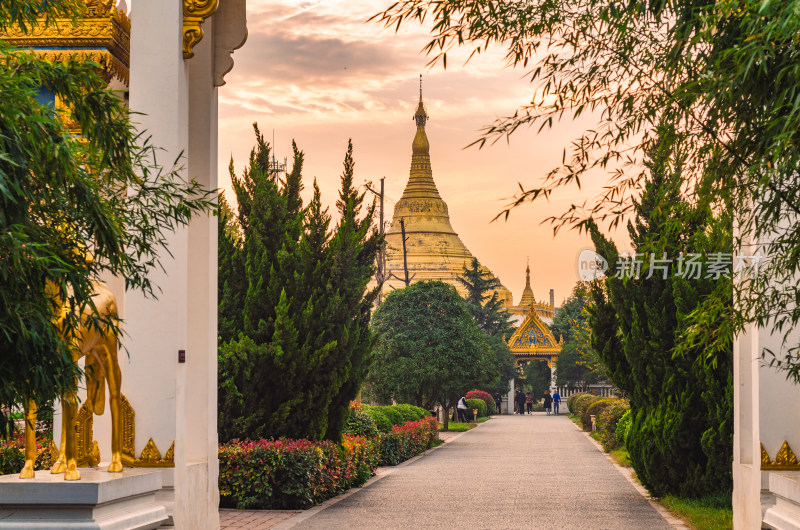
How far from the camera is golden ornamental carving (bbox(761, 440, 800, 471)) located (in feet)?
29.0

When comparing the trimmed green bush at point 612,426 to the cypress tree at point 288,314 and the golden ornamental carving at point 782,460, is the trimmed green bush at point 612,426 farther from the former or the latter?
the golden ornamental carving at point 782,460

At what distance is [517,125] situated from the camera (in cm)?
674

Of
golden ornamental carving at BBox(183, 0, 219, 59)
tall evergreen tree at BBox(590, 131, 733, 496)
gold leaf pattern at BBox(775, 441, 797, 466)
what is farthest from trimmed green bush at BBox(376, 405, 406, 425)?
golden ornamental carving at BBox(183, 0, 219, 59)

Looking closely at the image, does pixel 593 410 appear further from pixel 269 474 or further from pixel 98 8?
pixel 98 8

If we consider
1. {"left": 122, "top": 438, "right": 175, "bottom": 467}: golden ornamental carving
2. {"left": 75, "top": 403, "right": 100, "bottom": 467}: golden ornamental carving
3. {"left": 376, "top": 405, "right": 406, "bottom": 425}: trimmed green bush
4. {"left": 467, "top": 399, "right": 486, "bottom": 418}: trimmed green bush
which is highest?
{"left": 75, "top": 403, "right": 100, "bottom": 467}: golden ornamental carving

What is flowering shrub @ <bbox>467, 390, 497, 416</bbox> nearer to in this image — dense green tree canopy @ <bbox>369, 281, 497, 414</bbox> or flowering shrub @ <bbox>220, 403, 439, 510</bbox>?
dense green tree canopy @ <bbox>369, 281, 497, 414</bbox>

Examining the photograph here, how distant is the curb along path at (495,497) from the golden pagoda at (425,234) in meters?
49.2

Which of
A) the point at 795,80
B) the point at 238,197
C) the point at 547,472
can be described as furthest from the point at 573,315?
the point at 795,80

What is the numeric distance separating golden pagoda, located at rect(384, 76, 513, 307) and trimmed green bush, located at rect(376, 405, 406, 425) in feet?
154

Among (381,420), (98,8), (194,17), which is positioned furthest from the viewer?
(381,420)

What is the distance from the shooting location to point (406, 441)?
21891 millimetres

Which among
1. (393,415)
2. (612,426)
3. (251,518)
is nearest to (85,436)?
(251,518)

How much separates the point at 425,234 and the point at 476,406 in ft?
102

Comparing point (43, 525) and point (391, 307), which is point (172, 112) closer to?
point (43, 525)
